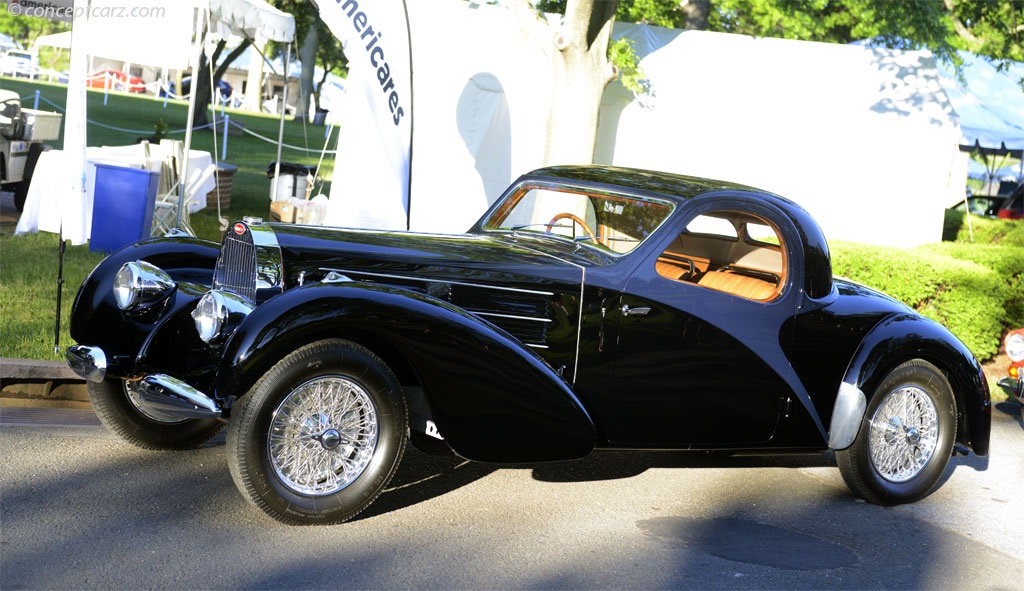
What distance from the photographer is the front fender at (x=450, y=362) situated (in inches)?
166

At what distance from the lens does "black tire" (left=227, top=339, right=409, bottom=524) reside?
421cm

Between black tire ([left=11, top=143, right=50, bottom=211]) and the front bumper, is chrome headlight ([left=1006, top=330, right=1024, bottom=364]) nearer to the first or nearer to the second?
the front bumper

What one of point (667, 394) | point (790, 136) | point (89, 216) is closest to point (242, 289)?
point (667, 394)

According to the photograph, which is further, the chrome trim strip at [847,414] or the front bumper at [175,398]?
the chrome trim strip at [847,414]

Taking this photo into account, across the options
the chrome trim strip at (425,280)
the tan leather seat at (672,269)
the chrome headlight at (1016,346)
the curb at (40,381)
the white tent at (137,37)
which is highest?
the white tent at (137,37)

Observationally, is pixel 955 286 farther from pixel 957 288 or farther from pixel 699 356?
pixel 699 356

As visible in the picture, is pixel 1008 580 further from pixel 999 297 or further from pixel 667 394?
pixel 999 297

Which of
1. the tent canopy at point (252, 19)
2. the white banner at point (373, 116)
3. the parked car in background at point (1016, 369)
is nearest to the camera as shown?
the parked car in background at point (1016, 369)

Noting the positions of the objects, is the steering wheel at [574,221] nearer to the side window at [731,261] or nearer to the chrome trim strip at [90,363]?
the side window at [731,261]

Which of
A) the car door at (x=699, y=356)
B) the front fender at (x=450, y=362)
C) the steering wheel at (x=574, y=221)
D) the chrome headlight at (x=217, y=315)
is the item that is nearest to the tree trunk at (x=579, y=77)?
the steering wheel at (x=574, y=221)

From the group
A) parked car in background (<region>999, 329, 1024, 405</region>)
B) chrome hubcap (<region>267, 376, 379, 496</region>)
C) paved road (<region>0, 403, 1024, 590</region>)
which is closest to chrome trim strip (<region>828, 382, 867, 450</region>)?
paved road (<region>0, 403, 1024, 590</region>)

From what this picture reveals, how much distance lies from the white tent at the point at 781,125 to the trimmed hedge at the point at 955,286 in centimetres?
376

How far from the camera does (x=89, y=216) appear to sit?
35.4 ft

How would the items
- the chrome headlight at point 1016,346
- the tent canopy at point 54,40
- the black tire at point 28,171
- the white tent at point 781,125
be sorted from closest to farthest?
the chrome headlight at point 1016,346 < the white tent at point 781,125 < the black tire at point 28,171 < the tent canopy at point 54,40
